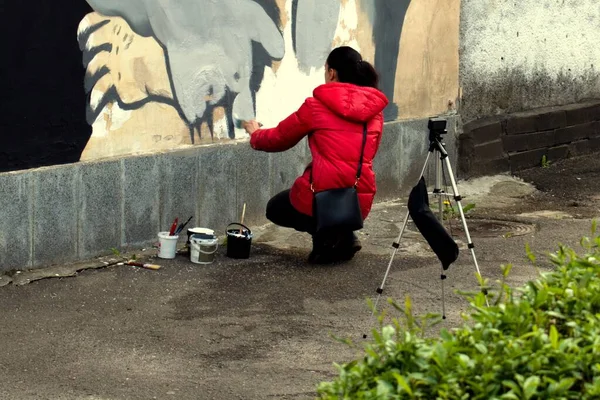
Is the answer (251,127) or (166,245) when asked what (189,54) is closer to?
(251,127)

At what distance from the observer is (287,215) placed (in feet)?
29.3

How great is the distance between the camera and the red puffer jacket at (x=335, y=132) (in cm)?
847

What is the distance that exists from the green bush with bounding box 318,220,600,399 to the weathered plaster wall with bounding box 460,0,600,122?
895 cm

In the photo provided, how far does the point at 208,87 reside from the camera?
9406mm

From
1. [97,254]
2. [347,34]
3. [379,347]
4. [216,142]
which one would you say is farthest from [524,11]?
[379,347]

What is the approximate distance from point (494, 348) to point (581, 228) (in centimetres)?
722

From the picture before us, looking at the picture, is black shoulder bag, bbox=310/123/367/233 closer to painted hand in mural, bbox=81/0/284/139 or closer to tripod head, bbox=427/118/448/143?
tripod head, bbox=427/118/448/143

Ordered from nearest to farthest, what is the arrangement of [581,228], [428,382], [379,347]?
1. [428,382]
2. [379,347]
3. [581,228]

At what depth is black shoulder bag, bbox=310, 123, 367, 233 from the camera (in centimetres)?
833

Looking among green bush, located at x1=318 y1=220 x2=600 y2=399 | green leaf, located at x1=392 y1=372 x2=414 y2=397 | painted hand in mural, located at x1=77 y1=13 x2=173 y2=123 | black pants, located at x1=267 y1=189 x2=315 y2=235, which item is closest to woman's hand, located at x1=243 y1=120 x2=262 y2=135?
black pants, located at x1=267 y1=189 x2=315 y2=235

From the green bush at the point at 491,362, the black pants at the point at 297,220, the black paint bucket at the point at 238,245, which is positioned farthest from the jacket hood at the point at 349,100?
the green bush at the point at 491,362

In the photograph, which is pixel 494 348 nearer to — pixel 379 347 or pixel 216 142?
pixel 379 347

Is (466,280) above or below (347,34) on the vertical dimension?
below

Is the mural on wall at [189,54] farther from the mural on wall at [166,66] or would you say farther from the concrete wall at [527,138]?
the concrete wall at [527,138]
